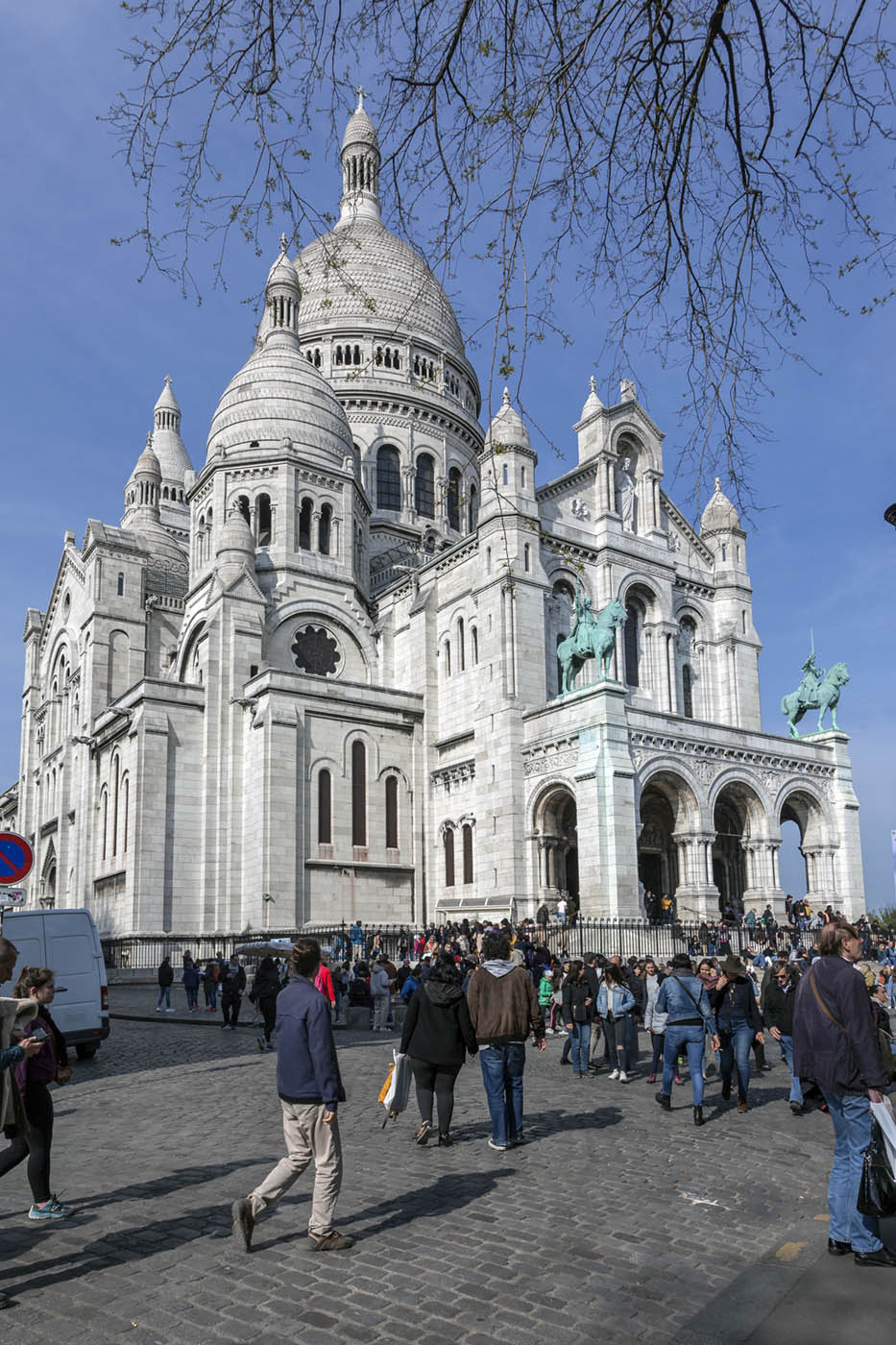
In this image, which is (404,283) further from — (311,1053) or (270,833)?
(311,1053)

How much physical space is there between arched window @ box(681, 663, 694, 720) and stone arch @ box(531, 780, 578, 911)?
8687 mm

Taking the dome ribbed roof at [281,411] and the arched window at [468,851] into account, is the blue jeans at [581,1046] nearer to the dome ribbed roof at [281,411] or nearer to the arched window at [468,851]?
the arched window at [468,851]

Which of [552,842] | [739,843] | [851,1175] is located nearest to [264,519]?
[552,842]

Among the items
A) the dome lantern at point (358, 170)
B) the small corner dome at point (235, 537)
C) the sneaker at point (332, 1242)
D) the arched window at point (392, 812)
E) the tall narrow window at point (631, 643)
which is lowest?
the sneaker at point (332, 1242)

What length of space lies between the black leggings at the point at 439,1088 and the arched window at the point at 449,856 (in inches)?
1113

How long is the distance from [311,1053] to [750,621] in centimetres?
3914

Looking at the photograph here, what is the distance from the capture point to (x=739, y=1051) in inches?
459

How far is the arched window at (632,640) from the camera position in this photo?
39.6m

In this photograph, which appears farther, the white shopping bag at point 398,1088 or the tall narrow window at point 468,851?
the tall narrow window at point 468,851

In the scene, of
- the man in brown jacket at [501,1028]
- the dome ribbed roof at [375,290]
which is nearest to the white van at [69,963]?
the man in brown jacket at [501,1028]

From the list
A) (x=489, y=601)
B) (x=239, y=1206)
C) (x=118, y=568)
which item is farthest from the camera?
(x=118, y=568)

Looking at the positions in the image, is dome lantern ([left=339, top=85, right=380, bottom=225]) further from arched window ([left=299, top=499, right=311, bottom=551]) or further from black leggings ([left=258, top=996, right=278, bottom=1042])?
black leggings ([left=258, top=996, right=278, bottom=1042])

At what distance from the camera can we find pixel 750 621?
43188 millimetres

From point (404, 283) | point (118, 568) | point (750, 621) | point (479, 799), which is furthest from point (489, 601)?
point (404, 283)
